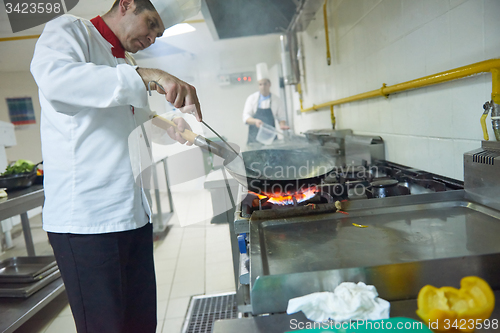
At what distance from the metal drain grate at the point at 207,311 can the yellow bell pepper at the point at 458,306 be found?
1.53 meters

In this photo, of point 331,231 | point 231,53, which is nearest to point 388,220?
point 331,231

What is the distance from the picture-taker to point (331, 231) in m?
0.79

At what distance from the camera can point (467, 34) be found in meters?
1.04

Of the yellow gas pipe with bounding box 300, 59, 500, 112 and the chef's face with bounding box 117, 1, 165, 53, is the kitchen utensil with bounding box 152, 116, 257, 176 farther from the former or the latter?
the yellow gas pipe with bounding box 300, 59, 500, 112

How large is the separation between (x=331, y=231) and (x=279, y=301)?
0.90 feet

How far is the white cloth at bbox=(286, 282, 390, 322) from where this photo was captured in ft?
1.64

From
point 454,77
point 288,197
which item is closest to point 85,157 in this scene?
point 288,197

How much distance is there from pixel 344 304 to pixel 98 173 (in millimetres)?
822

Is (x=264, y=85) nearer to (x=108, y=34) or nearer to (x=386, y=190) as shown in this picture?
(x=108, y=34)

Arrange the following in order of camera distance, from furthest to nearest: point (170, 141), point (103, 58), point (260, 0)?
point (260, 0)
point (170, 141)
point (103, 58)

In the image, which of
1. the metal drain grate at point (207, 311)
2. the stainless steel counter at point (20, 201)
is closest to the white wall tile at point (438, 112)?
the metal drain grate at point (207, 311)

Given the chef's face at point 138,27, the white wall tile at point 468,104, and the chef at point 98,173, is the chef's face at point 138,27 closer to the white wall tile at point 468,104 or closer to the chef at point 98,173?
the chef at point 98,173

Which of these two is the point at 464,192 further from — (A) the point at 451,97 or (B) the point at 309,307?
(B) the point at 309,307

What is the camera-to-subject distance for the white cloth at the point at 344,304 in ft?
1.64
